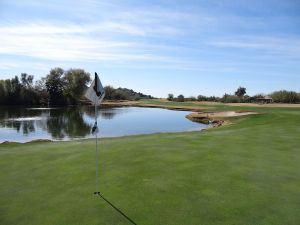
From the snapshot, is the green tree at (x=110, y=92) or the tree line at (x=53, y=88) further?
the green tree at (x=110, y=92)

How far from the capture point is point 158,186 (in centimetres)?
903

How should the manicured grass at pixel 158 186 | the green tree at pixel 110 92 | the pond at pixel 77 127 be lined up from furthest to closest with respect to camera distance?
the green tree at pixel 110 92 < the pond at pixel 77 127 < the manicured grass at pixel 158 186

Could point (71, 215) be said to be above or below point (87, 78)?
below

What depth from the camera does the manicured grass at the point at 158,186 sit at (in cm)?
726

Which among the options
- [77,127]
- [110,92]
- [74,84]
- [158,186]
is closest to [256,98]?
[74,84]

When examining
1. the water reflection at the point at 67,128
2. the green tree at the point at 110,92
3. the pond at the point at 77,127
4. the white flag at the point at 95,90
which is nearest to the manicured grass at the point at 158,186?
the white flag at the point at 95,90

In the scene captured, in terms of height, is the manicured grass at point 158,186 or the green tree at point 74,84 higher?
the green tree at point 74,84

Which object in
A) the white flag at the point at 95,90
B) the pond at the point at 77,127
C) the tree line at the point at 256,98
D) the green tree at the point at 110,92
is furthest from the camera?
the green tree at the point at 110,92

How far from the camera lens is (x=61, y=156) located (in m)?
13.4

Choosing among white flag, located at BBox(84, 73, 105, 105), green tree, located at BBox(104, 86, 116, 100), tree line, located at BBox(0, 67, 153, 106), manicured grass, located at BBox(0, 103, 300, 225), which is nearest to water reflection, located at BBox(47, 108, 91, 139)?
manicured grass, located at BBox(0, 103, 300, 225)

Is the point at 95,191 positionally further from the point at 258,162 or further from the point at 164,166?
the point at 258,162

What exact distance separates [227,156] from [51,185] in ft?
21.6

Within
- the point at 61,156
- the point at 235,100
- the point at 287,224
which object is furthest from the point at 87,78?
the point at 287,224

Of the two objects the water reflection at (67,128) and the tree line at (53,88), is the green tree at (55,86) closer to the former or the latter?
the tree line at (53,88)
